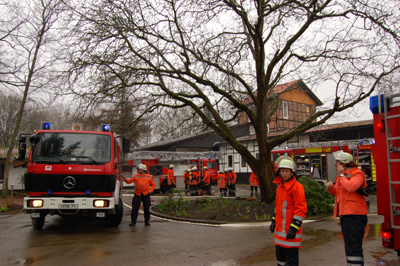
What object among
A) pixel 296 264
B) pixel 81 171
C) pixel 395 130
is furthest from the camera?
pixel 81 171

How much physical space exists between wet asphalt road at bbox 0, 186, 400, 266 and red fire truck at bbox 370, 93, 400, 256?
4.99 ft

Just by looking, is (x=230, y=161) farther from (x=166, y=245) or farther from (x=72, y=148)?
(x=166, y=245)

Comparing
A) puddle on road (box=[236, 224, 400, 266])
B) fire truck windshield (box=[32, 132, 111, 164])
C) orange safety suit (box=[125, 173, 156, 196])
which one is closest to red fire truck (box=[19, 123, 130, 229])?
fire truck windshield (box=[32, 132, 111, 164])

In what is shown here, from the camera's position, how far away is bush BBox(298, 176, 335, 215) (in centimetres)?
1047

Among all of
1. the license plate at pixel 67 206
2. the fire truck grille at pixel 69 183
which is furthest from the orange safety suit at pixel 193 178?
the license plate at pixel 67 206

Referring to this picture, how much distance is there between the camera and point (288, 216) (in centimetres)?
396

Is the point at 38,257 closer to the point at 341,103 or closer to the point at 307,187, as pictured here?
the point at 307,187

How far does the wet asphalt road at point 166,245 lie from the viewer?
5543 mm

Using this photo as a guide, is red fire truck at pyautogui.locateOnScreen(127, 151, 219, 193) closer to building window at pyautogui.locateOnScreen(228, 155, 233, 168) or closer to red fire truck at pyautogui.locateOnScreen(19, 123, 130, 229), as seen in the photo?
building window at pyautogui.locateOnScreen(228, 155, 233, 168)

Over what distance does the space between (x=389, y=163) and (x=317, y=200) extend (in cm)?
707

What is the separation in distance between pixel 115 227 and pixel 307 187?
653 centimetres

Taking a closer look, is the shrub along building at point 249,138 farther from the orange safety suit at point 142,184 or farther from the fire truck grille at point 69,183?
the fire truck grille at point 69,183

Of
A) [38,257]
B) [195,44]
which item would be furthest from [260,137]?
[38,257]

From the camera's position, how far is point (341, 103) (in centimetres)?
1121
